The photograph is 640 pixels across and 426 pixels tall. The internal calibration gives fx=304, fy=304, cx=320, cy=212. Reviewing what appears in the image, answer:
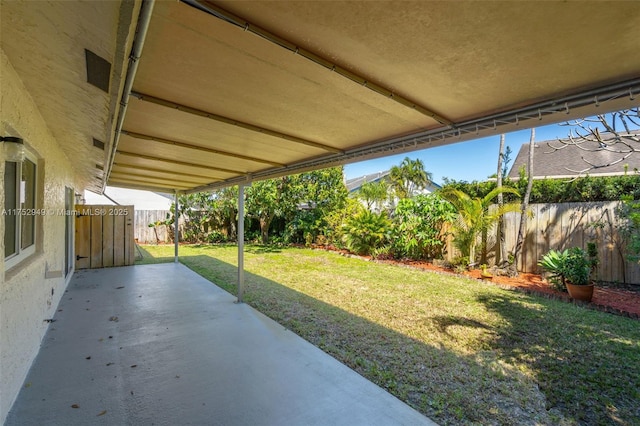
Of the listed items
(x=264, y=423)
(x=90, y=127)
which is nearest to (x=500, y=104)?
(x=264, y=423)

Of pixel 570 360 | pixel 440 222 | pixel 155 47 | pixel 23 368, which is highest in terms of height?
pixel 155 47

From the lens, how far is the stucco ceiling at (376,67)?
58.6 inches

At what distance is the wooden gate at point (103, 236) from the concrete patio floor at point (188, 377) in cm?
479

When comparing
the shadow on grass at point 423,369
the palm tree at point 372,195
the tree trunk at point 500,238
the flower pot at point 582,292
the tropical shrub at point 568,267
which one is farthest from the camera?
the palm tree at point 372,195

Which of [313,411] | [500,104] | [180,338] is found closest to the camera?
[500,104]

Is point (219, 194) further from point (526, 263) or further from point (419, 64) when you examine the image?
point (419, 64)

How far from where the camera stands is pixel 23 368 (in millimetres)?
2947

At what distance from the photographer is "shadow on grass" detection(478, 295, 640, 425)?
276 centimetres

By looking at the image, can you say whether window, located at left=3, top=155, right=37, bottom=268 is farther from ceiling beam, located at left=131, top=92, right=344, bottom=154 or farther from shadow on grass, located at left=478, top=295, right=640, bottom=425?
shadow on grass, located at left=478, top=295, right=640, bottom=425

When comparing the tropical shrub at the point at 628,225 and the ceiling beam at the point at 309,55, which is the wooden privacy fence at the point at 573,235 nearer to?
the tropical shrub at the point at 628,225

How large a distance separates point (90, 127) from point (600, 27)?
4532 mm

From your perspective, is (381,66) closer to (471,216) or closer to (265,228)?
(471,216)

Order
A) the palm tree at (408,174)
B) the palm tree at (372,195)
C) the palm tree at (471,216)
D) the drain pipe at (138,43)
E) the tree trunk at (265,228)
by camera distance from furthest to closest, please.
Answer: the palm tree at (408,174), the tree trunk at (265,228), the palm tree at (372,195), the palm tree at (471,216), the drain pipe at (138,43)

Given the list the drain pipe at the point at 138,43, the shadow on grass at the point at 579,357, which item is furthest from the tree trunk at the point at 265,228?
the drain pipe at the point at 138,43
